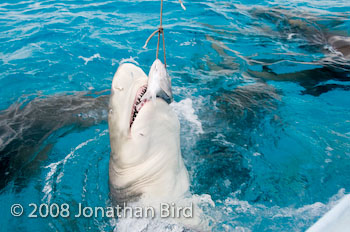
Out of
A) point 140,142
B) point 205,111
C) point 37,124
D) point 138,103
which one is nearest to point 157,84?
point 138,103

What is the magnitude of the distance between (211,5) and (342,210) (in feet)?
34.2

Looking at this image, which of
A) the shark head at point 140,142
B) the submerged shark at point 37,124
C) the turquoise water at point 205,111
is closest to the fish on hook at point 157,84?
the shark head at point 140,142

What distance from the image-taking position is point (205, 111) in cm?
505

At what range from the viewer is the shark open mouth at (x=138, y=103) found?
285cm

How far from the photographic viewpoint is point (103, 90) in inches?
237

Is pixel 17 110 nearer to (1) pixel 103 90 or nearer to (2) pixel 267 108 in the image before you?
(1) pixel 103 90

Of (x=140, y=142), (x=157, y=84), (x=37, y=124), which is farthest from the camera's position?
(x=37, y=124)

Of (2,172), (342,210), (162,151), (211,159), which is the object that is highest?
(342,210)

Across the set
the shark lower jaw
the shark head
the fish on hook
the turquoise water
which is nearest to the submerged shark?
the turquoise water

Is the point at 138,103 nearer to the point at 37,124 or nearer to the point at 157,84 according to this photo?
the point at 157,84

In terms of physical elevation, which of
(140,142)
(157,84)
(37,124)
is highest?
(157,84)

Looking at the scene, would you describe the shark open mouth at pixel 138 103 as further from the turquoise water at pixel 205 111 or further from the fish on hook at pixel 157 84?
the turquoise water at pixel 205 111

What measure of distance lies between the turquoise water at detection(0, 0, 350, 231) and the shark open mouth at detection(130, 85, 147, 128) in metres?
1.13

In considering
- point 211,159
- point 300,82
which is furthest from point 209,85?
point 211,159
